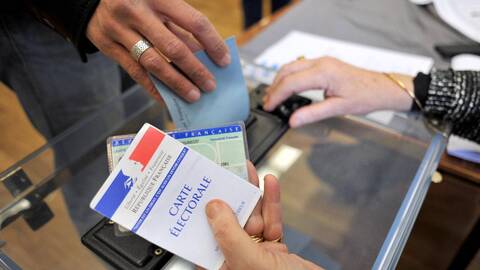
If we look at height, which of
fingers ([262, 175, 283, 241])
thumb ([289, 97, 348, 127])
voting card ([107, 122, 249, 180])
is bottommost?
thumb ([289, 97, 348, 127])

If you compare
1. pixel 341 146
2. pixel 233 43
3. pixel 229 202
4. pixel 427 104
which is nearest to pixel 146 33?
pixel 233 43

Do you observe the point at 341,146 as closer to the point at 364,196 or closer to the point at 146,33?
the point at 364,196

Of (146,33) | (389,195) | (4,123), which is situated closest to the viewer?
(146,33)

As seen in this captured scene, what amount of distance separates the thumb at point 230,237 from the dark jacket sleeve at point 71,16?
30 centimetres

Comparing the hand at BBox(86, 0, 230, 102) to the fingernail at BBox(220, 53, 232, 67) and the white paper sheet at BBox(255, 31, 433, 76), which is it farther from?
the white paper sheet at BBox(255, 31, 433, 76)

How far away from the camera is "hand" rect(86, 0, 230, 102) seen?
0.45 m

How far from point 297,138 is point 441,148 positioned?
241mm

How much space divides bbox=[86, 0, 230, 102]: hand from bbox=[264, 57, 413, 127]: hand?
0.16 meters

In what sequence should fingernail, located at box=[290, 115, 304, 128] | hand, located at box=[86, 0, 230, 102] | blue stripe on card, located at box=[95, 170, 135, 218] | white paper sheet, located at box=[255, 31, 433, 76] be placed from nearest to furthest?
blue stripe on card, located at box=[95, 170, 135, 218], hand, located at box=[86, 0, 230, 102], fingernail, located at box=[290, 115, 304, 128], white paper sheet, located at box=[255, 31, 433, 76]

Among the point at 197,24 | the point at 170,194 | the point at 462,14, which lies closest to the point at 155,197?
the point at 170,194

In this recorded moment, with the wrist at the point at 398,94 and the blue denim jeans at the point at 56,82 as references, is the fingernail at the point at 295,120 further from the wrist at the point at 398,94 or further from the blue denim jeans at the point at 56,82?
the blue denim jeans at the point at 56,82

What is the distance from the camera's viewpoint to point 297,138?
651mm

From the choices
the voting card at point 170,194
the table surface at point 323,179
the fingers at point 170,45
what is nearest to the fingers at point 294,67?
the table surface at point 323,179

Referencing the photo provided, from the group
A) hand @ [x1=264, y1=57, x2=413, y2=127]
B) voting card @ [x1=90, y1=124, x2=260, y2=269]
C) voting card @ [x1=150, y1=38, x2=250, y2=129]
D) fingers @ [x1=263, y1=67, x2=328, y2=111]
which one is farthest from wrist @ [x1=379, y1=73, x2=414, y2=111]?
voting card @ [x1=90, y1=124, x2=260, y2=269]
